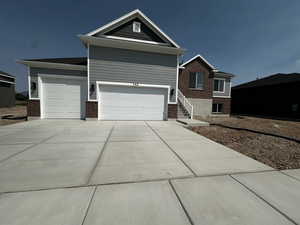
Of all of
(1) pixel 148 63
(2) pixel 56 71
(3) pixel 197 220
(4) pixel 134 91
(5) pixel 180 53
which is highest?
(5) pixel 180 53

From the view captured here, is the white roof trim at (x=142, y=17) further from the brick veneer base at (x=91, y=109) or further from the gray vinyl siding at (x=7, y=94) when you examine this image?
the gray vinyl siding at (x=7, y=94)

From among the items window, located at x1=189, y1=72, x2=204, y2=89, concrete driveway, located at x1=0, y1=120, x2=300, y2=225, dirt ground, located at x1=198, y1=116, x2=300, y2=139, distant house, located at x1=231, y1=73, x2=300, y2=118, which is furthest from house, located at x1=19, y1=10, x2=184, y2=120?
distant house, located at x1=231, y1=73, x2=300, y2=118

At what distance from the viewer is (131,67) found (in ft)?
31.6

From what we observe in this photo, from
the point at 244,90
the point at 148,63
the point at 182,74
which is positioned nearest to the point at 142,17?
the point at 148,63

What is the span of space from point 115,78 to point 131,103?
6.36ft

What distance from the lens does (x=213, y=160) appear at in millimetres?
3537

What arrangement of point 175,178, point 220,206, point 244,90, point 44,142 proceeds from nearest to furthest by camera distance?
point 220,206 → point 175,178 → point 44,142 → point 244,90

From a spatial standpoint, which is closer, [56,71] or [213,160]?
[213,160]

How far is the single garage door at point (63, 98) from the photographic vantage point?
31.2ft

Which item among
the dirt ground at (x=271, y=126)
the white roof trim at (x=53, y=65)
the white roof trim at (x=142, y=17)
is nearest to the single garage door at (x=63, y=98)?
the white roof trim at (x=53, y=65)

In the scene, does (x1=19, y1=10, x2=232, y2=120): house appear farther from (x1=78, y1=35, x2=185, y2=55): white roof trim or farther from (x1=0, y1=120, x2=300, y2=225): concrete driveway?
(x1=0, y1=120, x2=300, y2=225): concrete driveway

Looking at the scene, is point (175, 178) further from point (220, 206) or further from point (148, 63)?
point (148, 63)

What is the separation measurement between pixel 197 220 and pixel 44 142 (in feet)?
16.1

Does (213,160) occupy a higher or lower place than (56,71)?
lower
